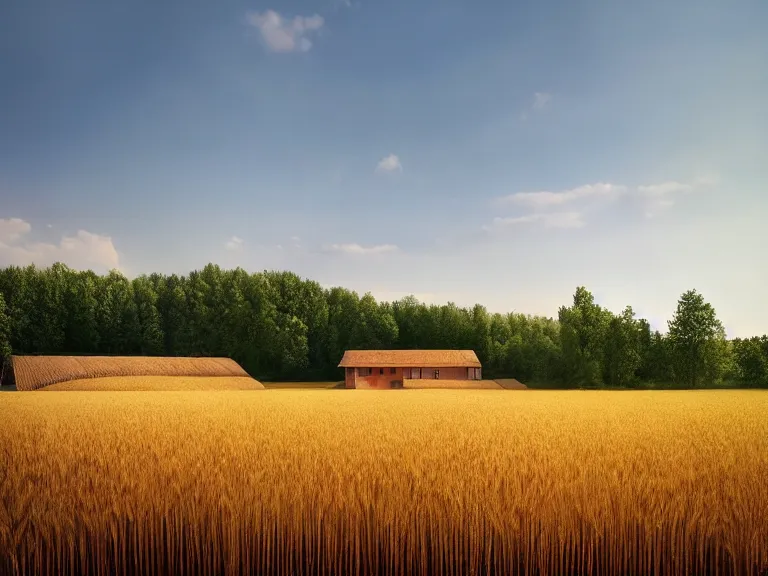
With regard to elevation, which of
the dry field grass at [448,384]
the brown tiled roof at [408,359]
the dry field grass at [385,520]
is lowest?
the dry field grass at [448,384]

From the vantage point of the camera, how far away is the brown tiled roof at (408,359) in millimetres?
78375

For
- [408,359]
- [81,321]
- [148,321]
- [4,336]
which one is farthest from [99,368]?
[408,359]

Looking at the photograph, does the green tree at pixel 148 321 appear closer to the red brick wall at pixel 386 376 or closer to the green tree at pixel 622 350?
the red brick wall at pixel 386 376

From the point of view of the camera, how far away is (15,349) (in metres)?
88.8

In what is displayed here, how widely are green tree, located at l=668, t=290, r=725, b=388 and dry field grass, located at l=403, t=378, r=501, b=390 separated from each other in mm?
23346

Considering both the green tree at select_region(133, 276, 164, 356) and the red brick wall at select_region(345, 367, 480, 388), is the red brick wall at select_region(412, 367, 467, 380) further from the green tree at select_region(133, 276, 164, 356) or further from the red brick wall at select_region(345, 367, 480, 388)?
the green tree at select_region(133, 276, 164, 356)

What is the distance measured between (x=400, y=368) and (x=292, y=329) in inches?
857

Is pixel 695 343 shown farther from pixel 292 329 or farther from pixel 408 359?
pixel 292 329

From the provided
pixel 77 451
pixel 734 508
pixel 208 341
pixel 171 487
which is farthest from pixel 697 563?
pixel 208 341

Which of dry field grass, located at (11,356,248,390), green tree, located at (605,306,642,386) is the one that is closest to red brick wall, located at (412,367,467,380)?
green tree, located at (605,306,642,386)

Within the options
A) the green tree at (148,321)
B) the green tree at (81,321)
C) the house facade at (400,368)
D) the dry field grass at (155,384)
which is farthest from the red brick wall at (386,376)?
the green tree at (81,321)

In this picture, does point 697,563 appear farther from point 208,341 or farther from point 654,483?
point 208,341

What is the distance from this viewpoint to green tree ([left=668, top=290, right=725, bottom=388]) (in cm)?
7425

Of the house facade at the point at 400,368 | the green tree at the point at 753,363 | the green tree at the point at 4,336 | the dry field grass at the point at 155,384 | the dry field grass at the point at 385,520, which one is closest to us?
the dry field grass at the point at 385,520
